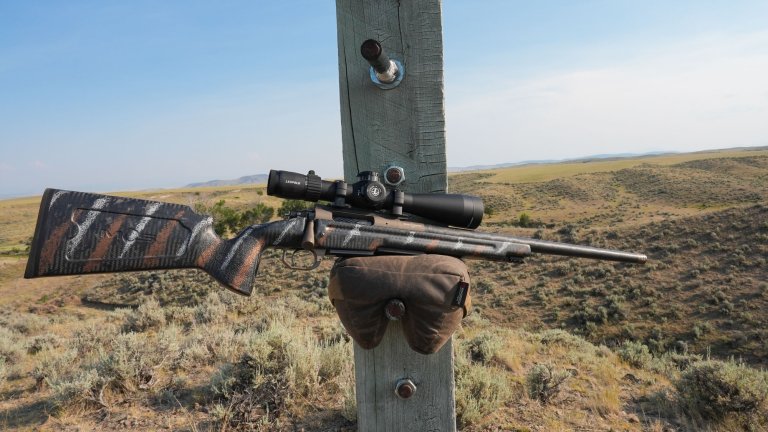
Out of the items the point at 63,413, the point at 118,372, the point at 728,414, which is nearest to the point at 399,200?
the point at 118,372

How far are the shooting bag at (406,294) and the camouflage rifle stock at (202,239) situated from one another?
6.2 inches

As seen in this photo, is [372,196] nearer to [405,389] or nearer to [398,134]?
[398,134]

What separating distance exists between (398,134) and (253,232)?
3.11ft

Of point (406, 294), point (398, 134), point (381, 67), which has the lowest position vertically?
point (406, 294)

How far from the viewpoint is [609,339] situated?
42.7ft

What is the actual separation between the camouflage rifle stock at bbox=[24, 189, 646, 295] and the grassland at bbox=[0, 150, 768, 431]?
1918 mm

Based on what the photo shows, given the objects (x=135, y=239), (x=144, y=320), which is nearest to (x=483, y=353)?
(x=135, y=239)

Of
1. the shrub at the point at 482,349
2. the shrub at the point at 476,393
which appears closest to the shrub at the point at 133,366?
the shrub at the point at 476,393

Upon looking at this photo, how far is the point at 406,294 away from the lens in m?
2.03

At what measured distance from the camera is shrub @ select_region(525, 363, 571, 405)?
4.17m

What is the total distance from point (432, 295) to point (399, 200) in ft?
1.69

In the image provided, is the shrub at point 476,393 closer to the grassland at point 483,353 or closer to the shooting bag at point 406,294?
the grassland at point 483,353

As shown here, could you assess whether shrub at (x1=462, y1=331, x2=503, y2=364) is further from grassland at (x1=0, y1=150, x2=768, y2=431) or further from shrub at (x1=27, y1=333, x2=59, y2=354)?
shrub at (x1=27, y1=333, x2=59, y2=354)

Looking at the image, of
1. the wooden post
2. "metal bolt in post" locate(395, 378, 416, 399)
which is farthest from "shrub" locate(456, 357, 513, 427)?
"metal bolt in post" locate(395, 378, 416, 399)
